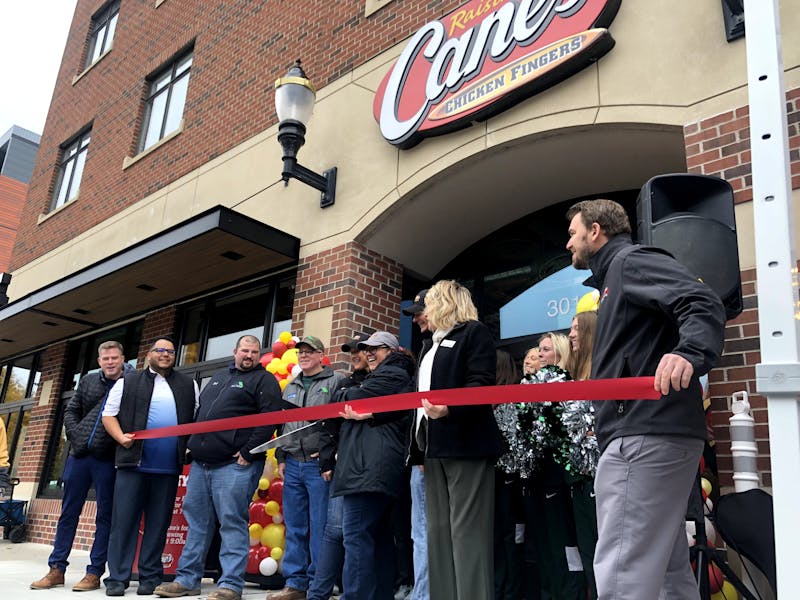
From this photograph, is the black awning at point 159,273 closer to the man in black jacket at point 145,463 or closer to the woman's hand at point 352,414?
the man in black jacket at point 145,463

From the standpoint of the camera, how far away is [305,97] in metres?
7.05

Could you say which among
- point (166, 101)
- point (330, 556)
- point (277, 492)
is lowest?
point (330, 556)

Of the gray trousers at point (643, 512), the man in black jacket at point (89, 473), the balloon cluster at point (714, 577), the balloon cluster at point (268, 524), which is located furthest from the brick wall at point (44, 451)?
the gray trousers at point (643, 512)

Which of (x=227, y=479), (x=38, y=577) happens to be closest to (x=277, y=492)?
(x=227, y=479)

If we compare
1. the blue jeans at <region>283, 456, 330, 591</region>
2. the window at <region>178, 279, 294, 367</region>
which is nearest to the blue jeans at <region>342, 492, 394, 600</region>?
the blue jeans at <region>283, 456, 330, 591</region>

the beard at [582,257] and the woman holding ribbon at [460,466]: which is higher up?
the beard at [582,257]

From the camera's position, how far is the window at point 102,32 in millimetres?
14188

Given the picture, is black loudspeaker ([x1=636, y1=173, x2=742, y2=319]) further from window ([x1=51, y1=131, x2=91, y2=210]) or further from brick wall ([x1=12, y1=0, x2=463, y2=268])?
window ([x1=51, y1=131, x2=91, y2=210])

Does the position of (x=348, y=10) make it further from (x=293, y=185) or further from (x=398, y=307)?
(x=398, y=307)

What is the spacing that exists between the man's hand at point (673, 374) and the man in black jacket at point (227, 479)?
3.57 metres

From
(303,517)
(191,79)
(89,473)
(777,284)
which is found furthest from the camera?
(191,79)

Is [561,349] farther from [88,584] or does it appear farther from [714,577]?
[88,584]

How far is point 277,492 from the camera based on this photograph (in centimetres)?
605

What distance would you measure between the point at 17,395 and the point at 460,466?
13.0 metres
